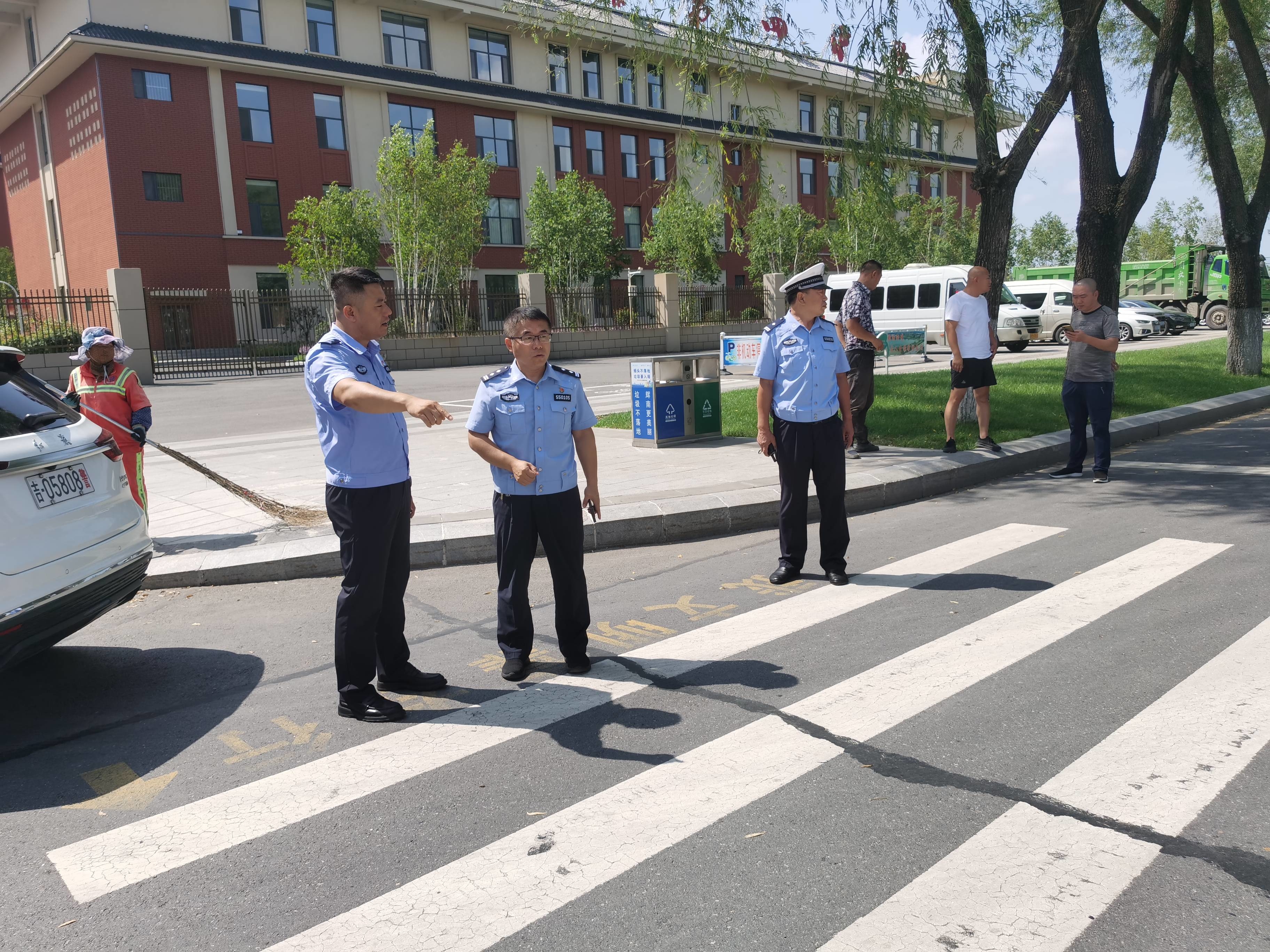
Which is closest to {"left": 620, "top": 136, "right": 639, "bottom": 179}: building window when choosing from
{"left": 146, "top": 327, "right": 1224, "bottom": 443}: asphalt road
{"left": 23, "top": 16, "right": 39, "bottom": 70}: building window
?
{"left": 146, "top": 327, "right": 1224, "bottom": 443}: asphalt road

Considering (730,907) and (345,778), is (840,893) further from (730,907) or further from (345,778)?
(345,778)

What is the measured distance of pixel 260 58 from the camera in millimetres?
33406

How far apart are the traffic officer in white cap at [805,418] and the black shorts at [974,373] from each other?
13.5 feet

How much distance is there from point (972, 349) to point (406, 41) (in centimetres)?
3434

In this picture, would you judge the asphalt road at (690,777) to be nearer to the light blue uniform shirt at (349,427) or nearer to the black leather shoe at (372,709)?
the black leather shoe at (372,709)

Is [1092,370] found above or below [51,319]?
below

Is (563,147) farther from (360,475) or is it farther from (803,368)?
(360,475)

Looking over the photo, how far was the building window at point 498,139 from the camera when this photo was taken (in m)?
39.9

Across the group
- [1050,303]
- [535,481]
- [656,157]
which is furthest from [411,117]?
[535,481]

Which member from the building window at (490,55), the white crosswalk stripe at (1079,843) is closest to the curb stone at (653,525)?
the white crosswalk stripe at (1079,843)

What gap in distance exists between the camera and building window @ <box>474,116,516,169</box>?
39938 mm

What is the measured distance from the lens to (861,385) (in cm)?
996

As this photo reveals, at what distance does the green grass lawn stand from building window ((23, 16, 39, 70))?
33521mm

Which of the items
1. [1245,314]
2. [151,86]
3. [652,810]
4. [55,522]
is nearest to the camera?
[652,810]
